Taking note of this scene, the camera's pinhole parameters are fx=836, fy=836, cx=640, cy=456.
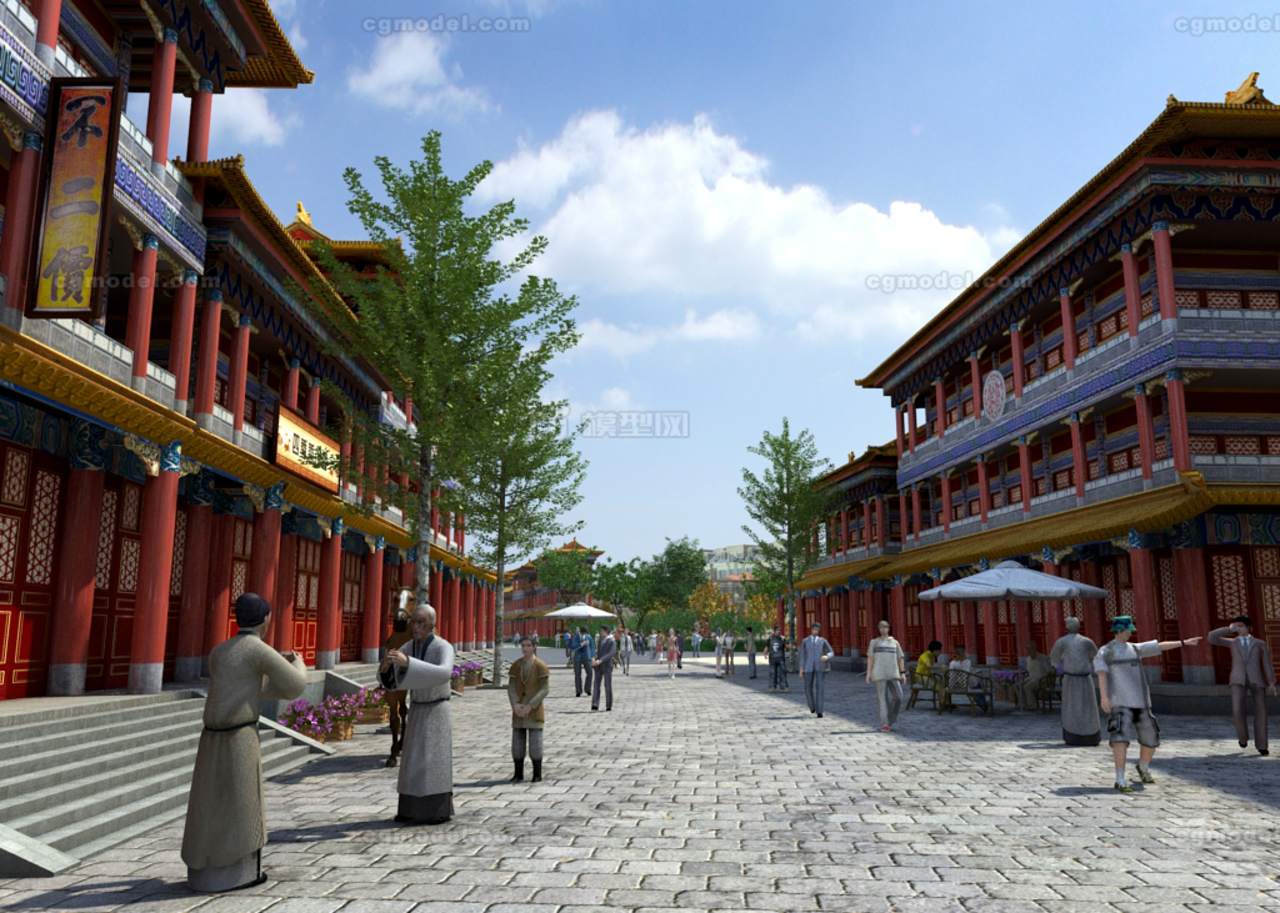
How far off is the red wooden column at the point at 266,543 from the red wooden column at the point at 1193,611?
1821 cm

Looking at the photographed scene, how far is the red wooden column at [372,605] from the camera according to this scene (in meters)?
23.7

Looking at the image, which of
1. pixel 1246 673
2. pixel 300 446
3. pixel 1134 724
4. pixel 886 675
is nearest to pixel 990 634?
pixel 886 675

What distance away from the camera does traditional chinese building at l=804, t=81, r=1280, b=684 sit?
17.1 metres

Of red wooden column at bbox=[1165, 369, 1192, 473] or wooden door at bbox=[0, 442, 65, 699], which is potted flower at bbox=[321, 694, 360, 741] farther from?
red wooden column at bbox=[1165, 369, 1192, 473]

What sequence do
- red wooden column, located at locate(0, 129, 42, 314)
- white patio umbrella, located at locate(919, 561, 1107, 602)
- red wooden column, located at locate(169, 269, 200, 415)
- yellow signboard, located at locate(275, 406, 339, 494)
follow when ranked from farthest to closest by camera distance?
yellow signboard, located at locate(275, 406, 339, 494), white patio umbrella, located at locate(919, 561, 1107, 602), red wooden column, located at locate(169, 269, 200, 415), red wooden column, located at locate(0, 129, 42, 314)

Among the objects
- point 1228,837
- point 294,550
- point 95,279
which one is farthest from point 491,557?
point 1228,837

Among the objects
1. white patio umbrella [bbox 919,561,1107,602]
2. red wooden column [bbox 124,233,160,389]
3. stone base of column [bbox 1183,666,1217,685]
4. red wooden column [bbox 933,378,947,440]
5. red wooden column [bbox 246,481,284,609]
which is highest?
red wooden column [bbox 933,378,947,440]

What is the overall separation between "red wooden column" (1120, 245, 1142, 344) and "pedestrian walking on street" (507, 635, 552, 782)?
52.4 feet

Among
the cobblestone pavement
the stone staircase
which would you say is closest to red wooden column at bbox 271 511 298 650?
the stone staircase

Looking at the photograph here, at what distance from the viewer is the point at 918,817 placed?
7.15 meters

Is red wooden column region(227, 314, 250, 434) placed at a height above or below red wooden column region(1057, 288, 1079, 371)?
below

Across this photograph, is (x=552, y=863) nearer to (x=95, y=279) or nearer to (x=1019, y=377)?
(x=95, y=279)

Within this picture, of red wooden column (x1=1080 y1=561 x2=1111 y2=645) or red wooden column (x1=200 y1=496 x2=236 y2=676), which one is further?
red wooden column (x1=1080 y1=561 x2=1111 y2=645)

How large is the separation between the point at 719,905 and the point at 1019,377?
22.7 metres
